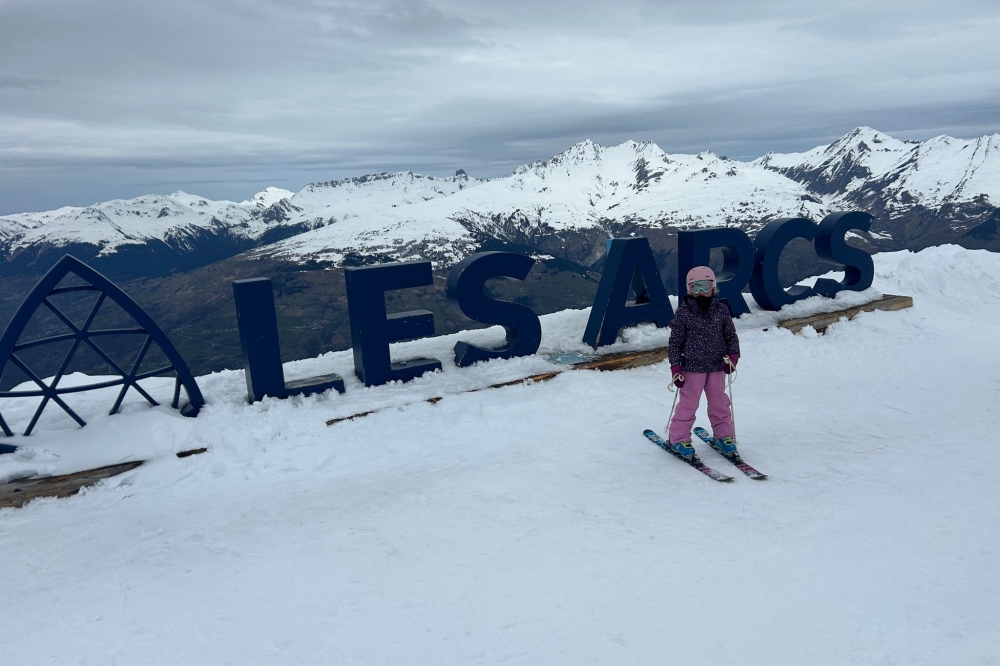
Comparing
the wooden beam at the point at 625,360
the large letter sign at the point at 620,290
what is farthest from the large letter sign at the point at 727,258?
the wooden beam at the point at 625,360

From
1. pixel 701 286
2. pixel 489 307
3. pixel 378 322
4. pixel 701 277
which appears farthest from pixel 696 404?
pixel 378 322

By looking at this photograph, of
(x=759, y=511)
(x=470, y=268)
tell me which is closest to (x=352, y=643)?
(x=759, y=511)

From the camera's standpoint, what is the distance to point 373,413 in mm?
9789

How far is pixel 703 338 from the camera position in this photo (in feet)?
25.6

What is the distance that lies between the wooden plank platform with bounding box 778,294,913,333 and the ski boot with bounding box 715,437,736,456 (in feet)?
24.7

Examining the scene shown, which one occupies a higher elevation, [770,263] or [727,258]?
[727,258]

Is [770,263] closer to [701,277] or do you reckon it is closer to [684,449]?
[701,277]

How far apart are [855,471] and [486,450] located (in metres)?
4.60

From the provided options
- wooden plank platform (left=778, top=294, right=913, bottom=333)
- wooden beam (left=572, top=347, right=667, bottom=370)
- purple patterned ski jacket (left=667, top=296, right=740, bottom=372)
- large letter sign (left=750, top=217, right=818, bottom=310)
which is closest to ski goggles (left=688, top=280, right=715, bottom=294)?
purple patterned ski jacket (left=667, top=296, right=740, bottom=372)

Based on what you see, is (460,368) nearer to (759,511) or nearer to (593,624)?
(759,511)

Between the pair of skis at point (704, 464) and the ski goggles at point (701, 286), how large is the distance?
76.1 inches

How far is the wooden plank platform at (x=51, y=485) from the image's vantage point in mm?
7625

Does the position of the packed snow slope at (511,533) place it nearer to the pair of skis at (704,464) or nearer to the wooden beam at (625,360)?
the pair of skis at (704,464)

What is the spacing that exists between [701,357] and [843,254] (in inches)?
437
